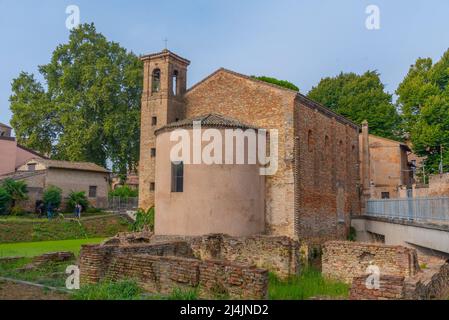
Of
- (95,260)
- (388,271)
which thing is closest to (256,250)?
(388,271)

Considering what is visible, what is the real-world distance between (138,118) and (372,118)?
24.3 m

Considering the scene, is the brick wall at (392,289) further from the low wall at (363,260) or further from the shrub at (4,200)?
the shrub at (4,200)

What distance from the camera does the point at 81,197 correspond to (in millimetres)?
33344

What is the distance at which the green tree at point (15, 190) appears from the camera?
95.2 feet

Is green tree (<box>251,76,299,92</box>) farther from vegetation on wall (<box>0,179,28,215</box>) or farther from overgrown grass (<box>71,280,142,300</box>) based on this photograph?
overgrown grass (<box>71,280,142,300</box>)

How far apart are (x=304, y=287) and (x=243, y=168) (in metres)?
7.15

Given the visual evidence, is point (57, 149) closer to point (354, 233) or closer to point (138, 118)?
point (138, 118)

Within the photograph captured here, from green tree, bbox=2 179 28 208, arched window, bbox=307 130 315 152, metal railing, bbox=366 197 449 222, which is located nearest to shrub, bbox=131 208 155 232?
arched window, bbox=307 130 315 152

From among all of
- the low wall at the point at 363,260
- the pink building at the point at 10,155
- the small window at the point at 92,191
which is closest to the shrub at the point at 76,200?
the small window at the point at 92,191

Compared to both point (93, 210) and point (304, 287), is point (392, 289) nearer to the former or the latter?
point (304, 287)

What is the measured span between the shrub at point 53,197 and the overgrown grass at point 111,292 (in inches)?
964

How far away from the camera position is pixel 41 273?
11.4m

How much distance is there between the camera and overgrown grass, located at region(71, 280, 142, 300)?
302 inches

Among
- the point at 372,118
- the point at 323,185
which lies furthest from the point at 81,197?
the point at 372,118
